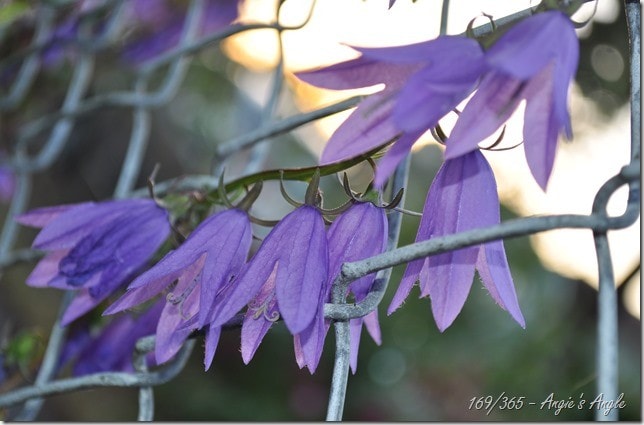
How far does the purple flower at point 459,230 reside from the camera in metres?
0.30

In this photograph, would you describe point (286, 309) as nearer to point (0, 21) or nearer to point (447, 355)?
point (0, 21)

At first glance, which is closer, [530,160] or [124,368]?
[530,160]

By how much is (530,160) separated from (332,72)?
8 centimetres

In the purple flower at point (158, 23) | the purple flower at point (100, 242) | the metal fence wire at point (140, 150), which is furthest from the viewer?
the purple flower at point (158, 23)

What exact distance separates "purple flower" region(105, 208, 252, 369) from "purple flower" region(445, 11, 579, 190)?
0.11m

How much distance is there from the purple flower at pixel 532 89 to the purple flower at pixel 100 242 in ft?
0.64

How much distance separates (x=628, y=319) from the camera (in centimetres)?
97

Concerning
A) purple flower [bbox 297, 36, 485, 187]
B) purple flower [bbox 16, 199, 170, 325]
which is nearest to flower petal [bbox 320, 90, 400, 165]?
purple flower [bbox 297, 36, 485, 187]

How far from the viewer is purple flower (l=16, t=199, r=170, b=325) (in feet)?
1.28

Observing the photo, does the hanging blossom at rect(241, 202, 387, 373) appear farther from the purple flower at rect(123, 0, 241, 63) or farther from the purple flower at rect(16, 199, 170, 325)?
the purple flower at rect(123, 0, 241, 63)

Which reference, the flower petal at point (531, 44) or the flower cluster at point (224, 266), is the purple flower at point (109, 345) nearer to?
the flower cluster at point (224, 266)

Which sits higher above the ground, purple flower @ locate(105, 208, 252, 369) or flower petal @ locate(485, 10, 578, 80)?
flower petal @ locate(485, 10, 578, 80)

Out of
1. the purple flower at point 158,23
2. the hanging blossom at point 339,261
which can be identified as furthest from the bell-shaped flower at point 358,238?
the purple flower at point 158,23

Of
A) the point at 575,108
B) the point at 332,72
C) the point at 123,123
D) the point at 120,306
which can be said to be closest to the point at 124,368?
the point at 120,306
